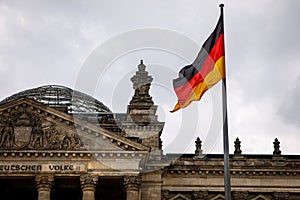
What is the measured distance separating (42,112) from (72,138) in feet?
10.2

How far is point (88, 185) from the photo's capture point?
5459 centimetres

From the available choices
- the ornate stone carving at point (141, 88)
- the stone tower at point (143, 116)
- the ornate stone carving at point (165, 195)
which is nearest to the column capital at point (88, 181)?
the stone tower at point (143, 116)

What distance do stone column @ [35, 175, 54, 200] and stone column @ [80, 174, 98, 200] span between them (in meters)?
2.44

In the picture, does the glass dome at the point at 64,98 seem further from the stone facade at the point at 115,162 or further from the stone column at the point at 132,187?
the stone column at the point at 132,187

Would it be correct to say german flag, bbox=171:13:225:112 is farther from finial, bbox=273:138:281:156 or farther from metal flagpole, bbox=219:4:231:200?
finial, bbox=273:138:281:156

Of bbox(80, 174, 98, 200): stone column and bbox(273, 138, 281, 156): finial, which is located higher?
bbox(273, 138, 281, 156): finial

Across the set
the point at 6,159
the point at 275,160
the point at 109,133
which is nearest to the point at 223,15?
the point at 109,133

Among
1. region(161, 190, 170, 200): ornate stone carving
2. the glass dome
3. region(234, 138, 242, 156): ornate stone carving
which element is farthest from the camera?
the glass dome

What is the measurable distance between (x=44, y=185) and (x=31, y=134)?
4063mm

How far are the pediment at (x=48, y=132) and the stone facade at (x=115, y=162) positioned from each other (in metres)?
0.08

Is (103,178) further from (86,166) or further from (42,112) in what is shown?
(42,112)

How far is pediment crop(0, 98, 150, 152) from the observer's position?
54875mm

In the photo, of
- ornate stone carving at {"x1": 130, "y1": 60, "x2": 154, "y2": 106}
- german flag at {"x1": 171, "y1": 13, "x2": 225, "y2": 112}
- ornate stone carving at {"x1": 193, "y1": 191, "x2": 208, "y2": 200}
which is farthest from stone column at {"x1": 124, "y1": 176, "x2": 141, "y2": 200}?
german flag at {"x1": 171, "y1": 13, "x2": 225, "y2": 112}

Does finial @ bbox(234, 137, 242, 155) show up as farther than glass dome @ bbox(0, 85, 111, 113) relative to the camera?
No
